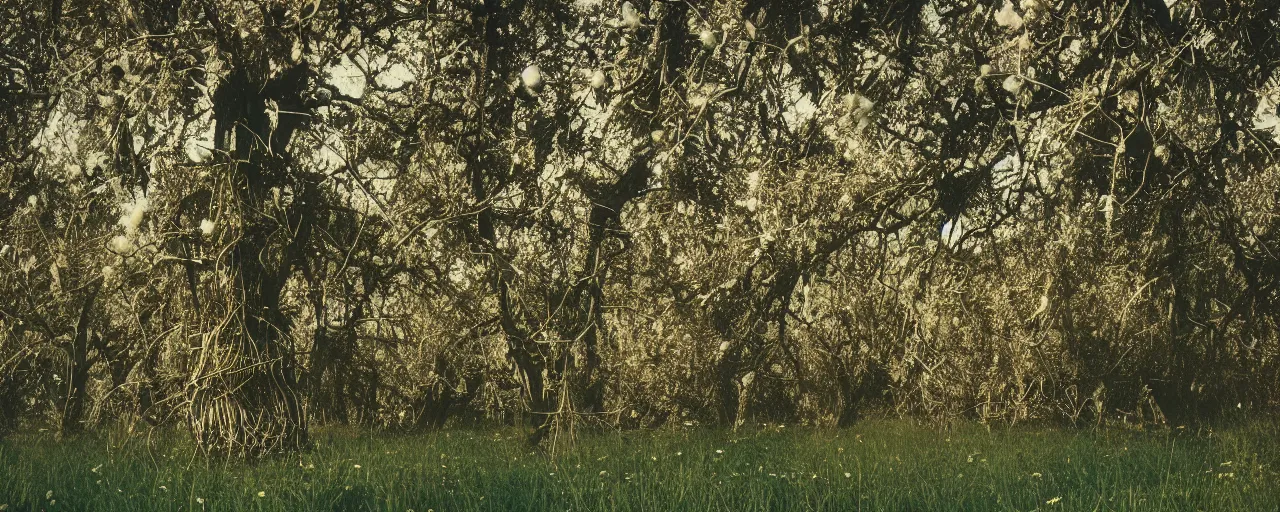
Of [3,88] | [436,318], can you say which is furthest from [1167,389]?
[3,88]

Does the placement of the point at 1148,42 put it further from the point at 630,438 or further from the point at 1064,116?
the point at 630,438

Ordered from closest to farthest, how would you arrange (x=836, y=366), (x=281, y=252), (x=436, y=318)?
(x=281, y=252), (x=436, y=318), (x=836, y=366)

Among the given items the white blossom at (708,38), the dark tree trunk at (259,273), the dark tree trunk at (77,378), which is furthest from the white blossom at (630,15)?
the dark tree trunk at (77,378)

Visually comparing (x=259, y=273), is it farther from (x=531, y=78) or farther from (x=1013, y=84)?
(x=1013, y=84)

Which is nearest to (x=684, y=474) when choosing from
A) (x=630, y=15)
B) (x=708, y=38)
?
(x=708, y=38)

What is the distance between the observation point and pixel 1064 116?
6008 mm

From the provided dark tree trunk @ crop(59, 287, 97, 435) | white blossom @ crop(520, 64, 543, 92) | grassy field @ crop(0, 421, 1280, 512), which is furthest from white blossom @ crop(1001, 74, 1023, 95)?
dark tree trunk @ crop(59, 287, 97, 435)

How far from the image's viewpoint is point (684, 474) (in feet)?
17.1

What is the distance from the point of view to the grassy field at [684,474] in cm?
472

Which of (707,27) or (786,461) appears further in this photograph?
(786,461)

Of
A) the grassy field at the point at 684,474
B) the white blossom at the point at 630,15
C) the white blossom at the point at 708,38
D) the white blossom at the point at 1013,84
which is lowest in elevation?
the grassy field at the point at 684,474

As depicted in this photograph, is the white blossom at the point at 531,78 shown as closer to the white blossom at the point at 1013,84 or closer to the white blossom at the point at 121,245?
the white blossom at the point at 121,245

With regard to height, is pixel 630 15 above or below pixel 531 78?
above

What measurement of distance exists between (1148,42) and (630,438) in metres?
3.56
